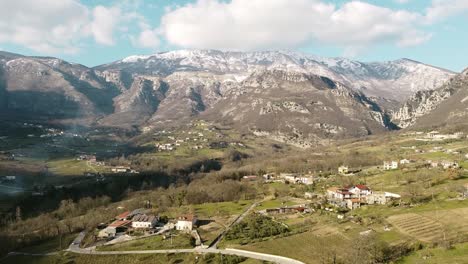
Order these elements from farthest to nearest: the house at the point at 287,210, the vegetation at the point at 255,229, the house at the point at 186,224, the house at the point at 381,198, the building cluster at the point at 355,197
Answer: the building cluster at the point at 355,197
the house at the point at 287,210
the house at the point at 381,198
the house at the point at 186,224
the vegetation at the point at 255,229

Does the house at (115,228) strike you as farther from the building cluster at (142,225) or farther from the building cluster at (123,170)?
the building cluster at (123,170)

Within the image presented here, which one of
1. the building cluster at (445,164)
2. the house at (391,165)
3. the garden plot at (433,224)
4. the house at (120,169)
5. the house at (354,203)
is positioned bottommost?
the house at (354,203)

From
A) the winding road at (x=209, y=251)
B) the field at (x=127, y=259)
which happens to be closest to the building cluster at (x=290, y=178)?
the winding road at (x=209, y=251)

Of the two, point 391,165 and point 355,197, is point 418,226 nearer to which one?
point 355,197

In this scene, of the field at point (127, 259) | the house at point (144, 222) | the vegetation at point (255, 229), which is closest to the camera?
the field at point (127, 259)

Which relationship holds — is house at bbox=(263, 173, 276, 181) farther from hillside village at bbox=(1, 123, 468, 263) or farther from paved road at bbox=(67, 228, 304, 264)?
paved road at bbox=(67, 228, 304, 264)

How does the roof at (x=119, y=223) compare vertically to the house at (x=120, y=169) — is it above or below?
below

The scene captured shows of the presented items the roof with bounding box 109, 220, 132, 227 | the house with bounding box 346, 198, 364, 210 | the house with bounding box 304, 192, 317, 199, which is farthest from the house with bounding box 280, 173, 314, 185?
the roof with bounding box 109, 220, 132, 227

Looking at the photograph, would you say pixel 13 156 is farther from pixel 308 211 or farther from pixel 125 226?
pixel 308 211
